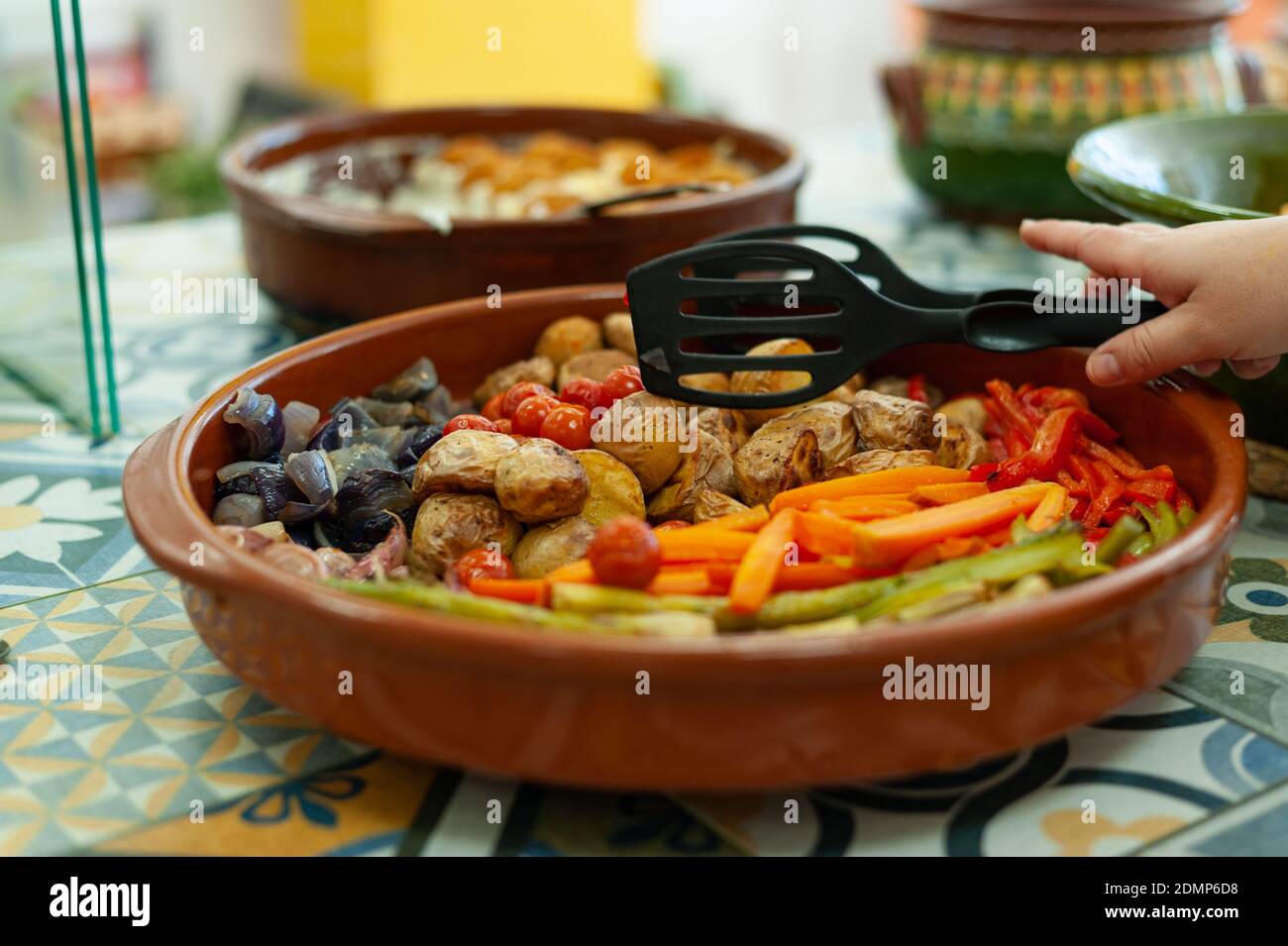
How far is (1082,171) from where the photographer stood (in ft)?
4.84

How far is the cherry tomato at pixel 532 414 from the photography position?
131 cm

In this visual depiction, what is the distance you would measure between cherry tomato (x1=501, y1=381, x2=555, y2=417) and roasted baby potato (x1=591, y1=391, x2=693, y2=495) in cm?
11

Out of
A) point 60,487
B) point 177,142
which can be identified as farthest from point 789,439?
point 177,142

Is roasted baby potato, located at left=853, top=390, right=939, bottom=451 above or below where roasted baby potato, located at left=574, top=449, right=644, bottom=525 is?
above

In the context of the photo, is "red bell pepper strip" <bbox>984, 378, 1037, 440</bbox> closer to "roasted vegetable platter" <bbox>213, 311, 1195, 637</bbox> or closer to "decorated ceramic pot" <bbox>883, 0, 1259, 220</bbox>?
"roasted vegetable platter" <bbox>213, 311, 1195, 637</bbox>

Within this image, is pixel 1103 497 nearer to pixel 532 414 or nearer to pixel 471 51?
pixel 532 414

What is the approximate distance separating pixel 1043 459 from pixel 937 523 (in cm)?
22

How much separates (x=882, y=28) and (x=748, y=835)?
18.9 ft

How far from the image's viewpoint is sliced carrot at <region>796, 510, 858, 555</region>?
1.08 m

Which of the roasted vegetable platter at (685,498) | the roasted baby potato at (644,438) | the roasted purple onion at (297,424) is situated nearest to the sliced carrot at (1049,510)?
the roasted vegetable platter at (685,498)

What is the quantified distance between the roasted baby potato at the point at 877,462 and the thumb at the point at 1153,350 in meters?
0.18

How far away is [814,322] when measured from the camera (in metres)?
1.27

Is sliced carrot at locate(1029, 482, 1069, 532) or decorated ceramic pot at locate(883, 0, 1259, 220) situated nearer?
sliced carrot at locate(1029, 482, 1069, 532)

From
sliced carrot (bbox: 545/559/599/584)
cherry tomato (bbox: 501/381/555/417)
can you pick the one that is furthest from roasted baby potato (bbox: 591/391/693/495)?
sliced carrot (bbox: 545/559/599/584)
